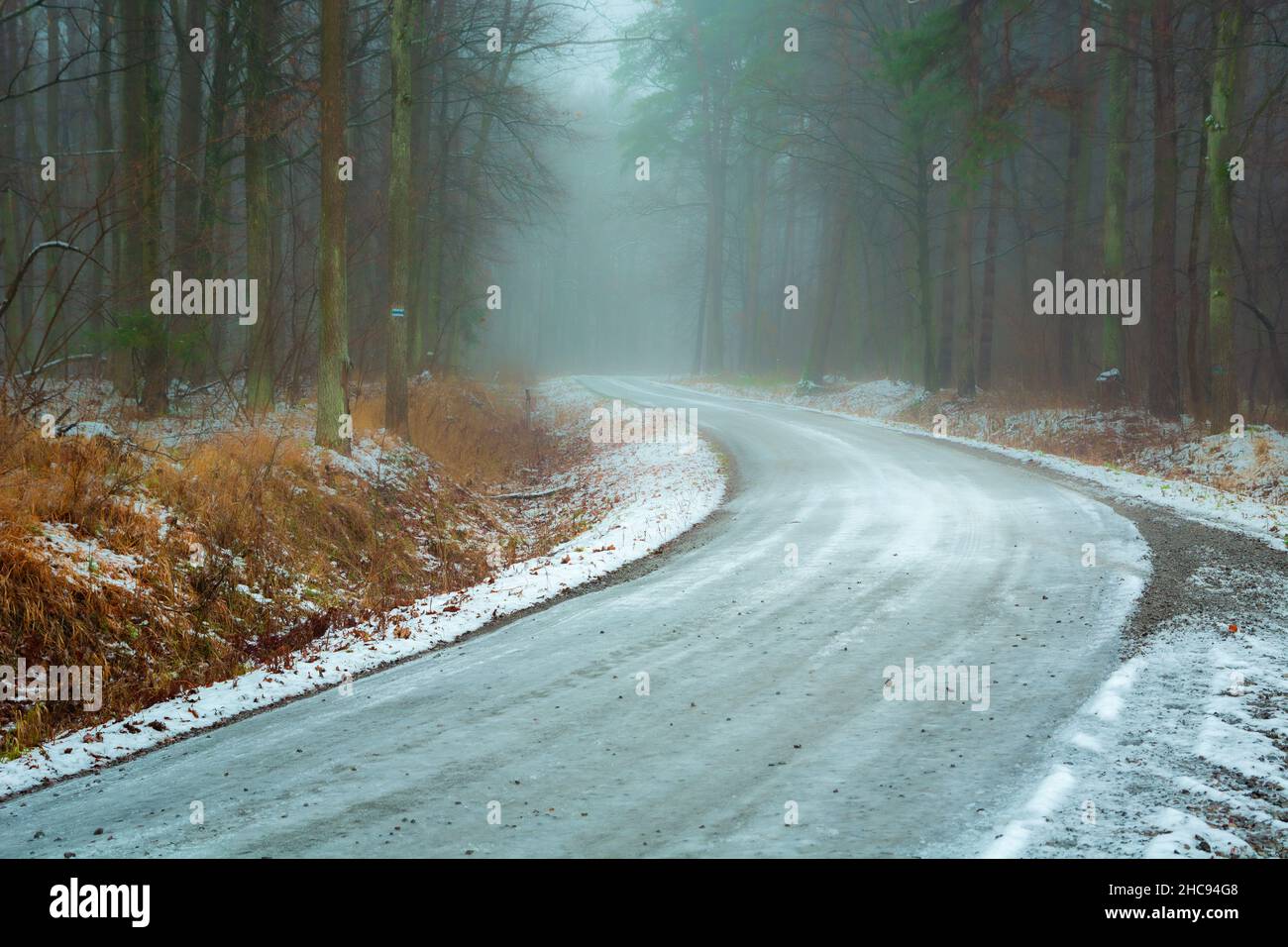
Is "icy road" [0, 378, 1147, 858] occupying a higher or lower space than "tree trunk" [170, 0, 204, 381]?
lower

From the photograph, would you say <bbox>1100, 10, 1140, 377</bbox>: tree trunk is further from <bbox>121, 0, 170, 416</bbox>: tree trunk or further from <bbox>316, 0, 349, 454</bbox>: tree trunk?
<bbox>121, 0, 170, 416</bbox>: tree trunk

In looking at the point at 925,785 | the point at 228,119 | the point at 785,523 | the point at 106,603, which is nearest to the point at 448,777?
the point at 925,785

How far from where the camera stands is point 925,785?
447 centimetres

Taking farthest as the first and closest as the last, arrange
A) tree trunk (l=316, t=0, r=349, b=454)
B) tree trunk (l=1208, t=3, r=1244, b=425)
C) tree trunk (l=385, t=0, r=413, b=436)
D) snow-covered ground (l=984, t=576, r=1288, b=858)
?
tree trunk (l=1208, t=3, r=1244, b=425) < tree trunk (l=385, t=0, r=413, b=436) < tree trunk (l=316, t=0, r=349, b=454) < snow-covered ground (l=984, t=576, r=1288, b=858)

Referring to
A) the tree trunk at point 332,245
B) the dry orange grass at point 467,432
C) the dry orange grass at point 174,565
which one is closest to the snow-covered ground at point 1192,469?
the dry orange grass at point 467,432

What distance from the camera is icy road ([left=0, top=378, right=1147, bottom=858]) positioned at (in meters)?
4.12

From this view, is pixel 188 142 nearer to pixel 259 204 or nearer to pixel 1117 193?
pixel 259 204

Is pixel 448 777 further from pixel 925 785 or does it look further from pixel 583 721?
pixel 925 785

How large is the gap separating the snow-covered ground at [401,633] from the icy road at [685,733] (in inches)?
12.3

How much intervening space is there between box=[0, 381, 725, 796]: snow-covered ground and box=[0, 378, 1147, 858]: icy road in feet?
1.02

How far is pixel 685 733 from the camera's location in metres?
5.22

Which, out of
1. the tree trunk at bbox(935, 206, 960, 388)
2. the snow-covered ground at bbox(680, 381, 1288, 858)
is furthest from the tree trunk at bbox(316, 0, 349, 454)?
the tree trunk at bbox(935, 206, 960, 388)

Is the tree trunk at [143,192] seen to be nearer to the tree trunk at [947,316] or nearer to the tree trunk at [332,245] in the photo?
the tree trunk at [332,245]

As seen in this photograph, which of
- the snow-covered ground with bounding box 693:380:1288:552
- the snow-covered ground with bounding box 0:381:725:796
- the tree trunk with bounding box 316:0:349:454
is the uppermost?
the tree trunk with bounding box 316:0:349:454
